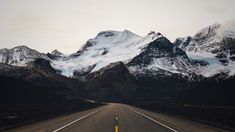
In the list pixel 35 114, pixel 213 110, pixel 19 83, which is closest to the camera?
pixel 213 110

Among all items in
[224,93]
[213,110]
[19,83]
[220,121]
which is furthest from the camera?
[224,93]

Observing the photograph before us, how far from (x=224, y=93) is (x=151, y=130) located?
108 metres

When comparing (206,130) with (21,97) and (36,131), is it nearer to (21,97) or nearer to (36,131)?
(36,131)

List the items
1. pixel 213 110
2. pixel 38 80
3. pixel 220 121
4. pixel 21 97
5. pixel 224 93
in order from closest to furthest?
pixel 220 121
pixel 213 110
pixel 21 97
pixel 224 93
pixel 38 80

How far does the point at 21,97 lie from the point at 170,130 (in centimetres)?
5280

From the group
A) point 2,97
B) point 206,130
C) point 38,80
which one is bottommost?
point 206,130

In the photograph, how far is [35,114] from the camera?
33.8m

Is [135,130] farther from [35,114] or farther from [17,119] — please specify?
[35,114]

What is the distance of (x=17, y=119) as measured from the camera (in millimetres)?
26938

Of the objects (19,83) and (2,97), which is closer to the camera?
(2,97)

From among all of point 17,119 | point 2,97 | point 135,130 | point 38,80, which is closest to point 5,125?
point 17,119

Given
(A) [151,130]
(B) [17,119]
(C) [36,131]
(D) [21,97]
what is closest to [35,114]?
(B) [17,119]

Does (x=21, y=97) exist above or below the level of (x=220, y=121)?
above

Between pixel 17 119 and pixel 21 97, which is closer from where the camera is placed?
pixel 17 119
